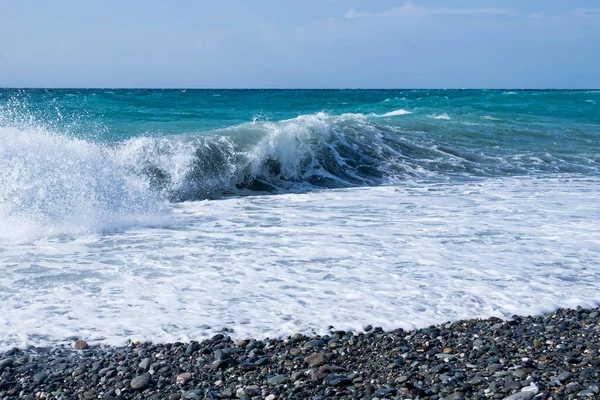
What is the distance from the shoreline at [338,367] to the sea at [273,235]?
215 mm

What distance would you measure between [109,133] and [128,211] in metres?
8.76

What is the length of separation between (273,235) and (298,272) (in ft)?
4.65

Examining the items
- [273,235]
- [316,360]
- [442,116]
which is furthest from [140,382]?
[442,116]

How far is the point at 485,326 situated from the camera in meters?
4.23

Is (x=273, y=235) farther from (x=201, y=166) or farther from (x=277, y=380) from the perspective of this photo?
(x=201, y=166)

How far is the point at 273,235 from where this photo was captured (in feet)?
22.4

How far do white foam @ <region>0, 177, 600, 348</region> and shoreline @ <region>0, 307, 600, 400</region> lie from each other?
22 cm

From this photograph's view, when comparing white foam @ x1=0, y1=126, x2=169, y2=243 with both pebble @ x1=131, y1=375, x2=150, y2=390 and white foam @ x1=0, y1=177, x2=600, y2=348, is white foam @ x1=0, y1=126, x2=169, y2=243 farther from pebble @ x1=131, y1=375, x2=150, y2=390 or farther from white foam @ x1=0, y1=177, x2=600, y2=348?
pebble @ x1=131, y1=375, x2=150, y2=390

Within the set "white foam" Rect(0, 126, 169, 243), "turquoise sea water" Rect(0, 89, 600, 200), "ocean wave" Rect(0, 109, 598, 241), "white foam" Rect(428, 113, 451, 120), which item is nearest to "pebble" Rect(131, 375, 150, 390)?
"white foam" Rect(0, 126, 169, 243)

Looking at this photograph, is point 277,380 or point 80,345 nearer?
point 277,380

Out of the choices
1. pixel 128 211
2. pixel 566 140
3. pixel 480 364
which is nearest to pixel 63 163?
pixel 128 211

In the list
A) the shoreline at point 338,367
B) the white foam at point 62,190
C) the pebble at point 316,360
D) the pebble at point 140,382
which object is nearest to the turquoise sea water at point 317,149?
the white foam at point 62,190

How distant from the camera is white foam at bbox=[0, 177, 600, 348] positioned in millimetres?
4367

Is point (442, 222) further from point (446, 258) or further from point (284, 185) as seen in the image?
point (284, 185)
